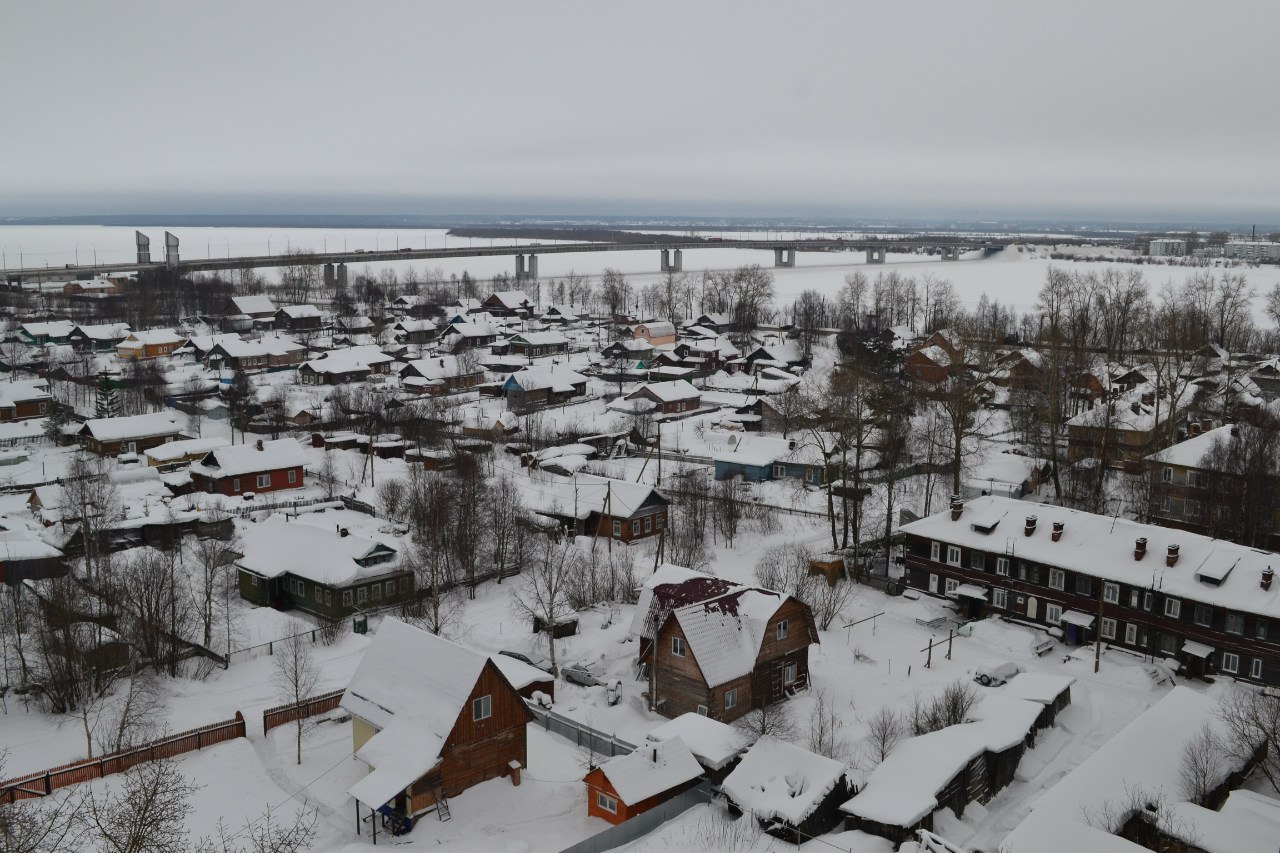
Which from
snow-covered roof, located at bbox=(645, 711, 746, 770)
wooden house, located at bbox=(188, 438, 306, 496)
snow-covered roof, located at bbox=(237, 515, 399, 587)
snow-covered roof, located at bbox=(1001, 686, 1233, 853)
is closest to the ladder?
snow-covered roof, located at bbox=(645, 711, 746, 770)

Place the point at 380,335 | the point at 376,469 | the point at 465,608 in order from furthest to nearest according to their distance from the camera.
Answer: the point at 380,335
the point at 376,469
the point at 465,608

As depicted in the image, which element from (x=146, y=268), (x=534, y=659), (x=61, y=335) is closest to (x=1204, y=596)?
(x=534, y=659)

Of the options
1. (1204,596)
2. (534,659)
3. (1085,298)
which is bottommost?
(534,659)

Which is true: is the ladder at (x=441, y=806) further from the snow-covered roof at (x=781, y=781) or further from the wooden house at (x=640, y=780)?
the snow-covered roof at (x=781, y=781)

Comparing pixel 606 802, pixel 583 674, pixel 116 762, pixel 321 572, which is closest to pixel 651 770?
pixel 606 802

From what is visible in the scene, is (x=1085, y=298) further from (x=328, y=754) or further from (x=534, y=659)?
(x=328, y=754)
